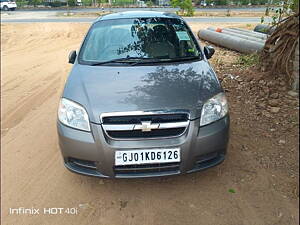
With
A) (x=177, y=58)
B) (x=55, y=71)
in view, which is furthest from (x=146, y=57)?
(x=55, y=71)

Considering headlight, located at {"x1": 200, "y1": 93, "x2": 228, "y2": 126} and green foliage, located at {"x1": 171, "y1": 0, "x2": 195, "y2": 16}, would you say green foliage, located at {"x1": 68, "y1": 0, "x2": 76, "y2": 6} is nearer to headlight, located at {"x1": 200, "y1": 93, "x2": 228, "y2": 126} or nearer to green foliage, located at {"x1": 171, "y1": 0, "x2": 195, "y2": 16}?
green foliage, located at {"x1": 171, "y1": 0, "x2": 195, "y2": 16}

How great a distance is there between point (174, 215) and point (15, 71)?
6.65 m

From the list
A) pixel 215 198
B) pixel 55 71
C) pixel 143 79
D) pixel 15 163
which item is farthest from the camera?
pixel 55 71

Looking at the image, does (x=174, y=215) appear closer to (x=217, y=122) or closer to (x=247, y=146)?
(x=217, y=122)

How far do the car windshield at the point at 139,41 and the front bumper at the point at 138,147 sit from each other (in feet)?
4.03

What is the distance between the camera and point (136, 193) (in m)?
2.88

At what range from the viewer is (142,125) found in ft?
8.32

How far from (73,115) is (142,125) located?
678 millimetres

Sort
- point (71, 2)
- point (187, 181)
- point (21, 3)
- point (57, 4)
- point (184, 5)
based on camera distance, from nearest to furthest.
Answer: point (187, 181) → point (184, 5) → point (71, 2) → point (57, 4) → point (21, 3)

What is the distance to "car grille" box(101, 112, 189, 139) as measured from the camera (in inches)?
100.0

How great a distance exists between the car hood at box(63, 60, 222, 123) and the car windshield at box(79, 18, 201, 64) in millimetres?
291

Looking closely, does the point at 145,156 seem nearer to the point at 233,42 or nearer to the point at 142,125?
the point at 142,125

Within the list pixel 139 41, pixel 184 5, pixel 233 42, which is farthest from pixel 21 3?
pixel 139 41

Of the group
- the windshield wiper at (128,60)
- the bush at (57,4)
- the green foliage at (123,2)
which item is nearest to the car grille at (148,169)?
the windshield wiper at (128,60)
